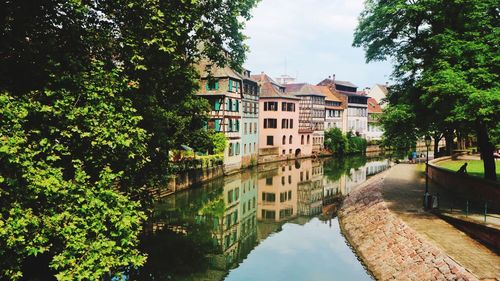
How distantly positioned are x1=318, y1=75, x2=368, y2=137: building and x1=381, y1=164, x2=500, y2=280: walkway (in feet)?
183

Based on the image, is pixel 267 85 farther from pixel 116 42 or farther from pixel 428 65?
pixel 116 42

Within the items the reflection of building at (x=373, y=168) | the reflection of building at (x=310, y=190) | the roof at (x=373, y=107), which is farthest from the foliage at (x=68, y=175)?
the roof at (x=373, y=107)

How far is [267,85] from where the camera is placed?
62.3 metres

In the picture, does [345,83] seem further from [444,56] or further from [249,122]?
[444,56]

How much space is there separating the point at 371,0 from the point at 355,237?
47.6 feet

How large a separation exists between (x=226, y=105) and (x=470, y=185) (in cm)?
2922

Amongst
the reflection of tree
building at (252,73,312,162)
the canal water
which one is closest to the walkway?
the canal water

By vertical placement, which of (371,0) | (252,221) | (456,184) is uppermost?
(371,0)

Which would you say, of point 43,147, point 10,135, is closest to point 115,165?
point 43,147

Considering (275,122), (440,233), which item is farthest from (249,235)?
(275,122)

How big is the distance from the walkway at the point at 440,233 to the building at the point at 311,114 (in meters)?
37.8

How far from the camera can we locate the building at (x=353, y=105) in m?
84.9

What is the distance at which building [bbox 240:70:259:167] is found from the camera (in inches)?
2029

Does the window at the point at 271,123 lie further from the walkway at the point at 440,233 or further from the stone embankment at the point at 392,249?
the stone embankment at the point at 392,249
